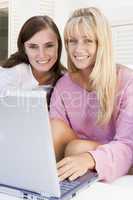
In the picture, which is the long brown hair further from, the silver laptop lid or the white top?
the silver laptop lid

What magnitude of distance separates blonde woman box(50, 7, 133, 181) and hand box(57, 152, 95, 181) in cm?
6

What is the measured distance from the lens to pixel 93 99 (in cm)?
126

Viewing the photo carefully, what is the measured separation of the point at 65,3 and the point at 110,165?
2.40 meters

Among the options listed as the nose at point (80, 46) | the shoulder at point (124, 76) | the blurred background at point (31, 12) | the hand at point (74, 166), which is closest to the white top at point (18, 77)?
the nose at point (80, 46)

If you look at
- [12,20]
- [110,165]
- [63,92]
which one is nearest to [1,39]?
[12,20]

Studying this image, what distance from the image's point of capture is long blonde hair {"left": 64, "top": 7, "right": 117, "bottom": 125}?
1152 mm

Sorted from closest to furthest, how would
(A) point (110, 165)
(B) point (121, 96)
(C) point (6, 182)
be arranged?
(C) point (6, 182), (A) point (110, 165), (B) point (121, 96)

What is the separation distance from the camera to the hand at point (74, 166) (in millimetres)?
789

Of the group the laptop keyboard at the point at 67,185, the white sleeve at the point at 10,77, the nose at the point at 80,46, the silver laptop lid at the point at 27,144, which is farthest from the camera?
the white sleeve at the point at 10,77

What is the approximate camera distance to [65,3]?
3.08m

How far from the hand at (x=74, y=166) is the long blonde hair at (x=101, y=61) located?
12.2 inches

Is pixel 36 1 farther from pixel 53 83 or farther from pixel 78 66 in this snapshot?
pixel 78 66

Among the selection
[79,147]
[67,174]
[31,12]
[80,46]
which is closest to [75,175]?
[67,174]

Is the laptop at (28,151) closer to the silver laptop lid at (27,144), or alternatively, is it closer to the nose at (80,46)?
the silver laptop lid at (27,144)
